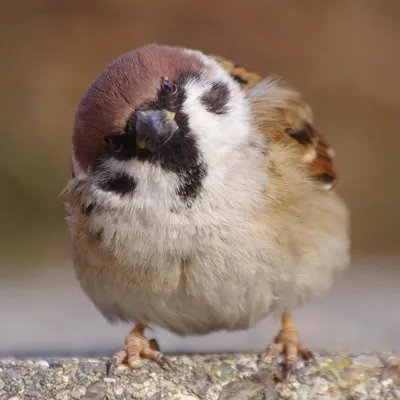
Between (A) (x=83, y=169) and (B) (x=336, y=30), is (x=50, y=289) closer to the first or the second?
(A) (x=83, y=169)

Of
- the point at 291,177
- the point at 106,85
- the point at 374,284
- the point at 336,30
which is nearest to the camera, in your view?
the point at 106,85

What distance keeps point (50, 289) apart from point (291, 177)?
7.31ft

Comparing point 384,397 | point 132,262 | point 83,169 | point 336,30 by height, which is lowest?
point 384,397

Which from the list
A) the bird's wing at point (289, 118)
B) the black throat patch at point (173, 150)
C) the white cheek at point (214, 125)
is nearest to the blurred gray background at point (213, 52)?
the bird's wing at point (289, 118)

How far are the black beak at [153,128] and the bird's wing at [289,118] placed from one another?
0.50 meters

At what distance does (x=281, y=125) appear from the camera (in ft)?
9.64

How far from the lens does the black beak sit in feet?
7.55

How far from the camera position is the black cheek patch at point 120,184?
2.45 meters

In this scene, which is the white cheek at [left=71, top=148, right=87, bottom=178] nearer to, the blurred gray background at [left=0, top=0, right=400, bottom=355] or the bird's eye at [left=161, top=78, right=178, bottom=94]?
the bird's eye at [left=161, top=78, right=178, bottom=94]

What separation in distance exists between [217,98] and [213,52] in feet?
13.3

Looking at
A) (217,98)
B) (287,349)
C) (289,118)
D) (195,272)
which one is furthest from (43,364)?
(289,118)

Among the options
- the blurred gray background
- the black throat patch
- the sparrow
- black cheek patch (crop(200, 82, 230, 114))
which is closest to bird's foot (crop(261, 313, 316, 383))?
the sparrow

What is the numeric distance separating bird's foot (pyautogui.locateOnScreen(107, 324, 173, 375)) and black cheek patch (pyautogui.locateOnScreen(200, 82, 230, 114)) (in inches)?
26.2

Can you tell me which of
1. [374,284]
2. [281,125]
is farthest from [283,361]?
[374,284]
